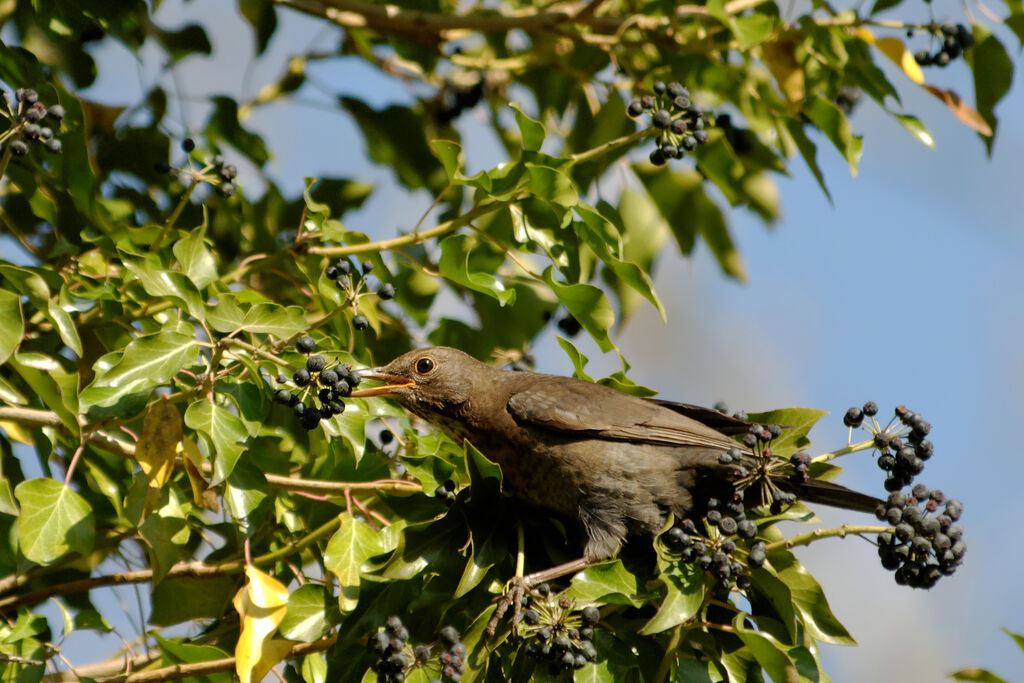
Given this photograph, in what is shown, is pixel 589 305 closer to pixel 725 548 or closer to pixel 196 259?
pixel 725 548

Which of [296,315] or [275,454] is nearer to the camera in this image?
[296,315]

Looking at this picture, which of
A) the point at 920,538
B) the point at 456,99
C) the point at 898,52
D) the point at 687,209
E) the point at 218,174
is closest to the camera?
the point at 920,538

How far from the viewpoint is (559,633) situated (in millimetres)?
3281

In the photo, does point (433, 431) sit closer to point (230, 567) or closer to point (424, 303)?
point (424, 303)

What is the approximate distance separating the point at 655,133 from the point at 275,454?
6.17ft

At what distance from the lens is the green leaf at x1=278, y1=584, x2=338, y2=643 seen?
3.48 metres

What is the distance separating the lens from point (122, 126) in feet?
16.9

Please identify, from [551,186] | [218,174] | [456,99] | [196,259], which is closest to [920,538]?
[551,186]

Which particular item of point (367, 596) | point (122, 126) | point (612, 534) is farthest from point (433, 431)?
point (122, 126)

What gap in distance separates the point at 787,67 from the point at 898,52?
50 cm

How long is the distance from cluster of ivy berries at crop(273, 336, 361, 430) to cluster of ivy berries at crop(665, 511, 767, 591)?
110 centimetres

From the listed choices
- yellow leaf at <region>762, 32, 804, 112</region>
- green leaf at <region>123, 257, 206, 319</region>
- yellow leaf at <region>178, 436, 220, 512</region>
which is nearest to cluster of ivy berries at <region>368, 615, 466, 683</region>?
→ yellow leaf at <region>178, 436, 220, 512</region>

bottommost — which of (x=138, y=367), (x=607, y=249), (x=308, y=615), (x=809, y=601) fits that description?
(x=308, y=615)

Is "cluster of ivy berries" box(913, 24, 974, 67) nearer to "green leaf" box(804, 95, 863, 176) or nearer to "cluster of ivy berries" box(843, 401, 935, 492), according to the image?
"green leaf" box(804, 95, 863, 176)
